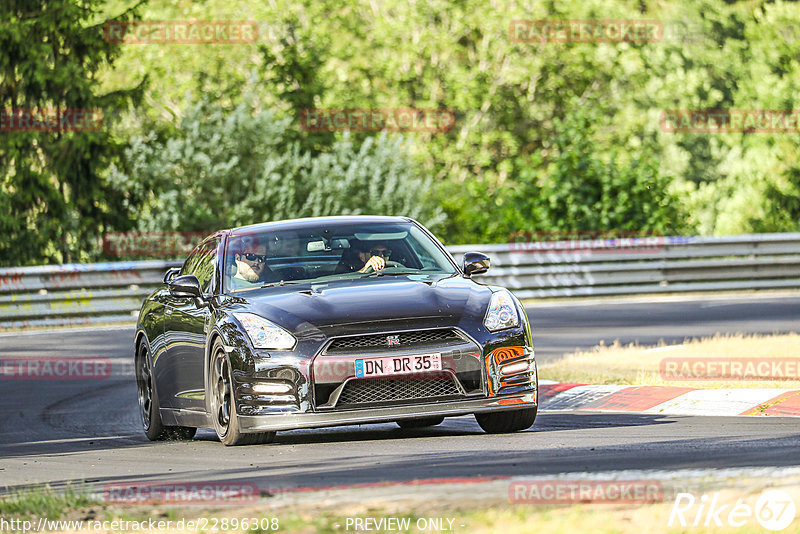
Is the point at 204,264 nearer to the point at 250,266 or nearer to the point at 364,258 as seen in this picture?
the point at 250,266

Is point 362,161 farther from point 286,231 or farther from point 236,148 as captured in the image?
point 286,231

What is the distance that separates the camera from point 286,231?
10375mm

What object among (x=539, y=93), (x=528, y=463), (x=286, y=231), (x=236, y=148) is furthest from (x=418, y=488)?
(x=539, y=93)

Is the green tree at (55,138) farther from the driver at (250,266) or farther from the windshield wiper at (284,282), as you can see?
the windshield wiper at (284,282)

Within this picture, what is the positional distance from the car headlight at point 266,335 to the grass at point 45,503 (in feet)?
7.16

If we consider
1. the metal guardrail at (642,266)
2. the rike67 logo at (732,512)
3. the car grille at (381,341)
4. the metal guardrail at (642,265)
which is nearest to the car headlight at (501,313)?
the car grille at (381,341)

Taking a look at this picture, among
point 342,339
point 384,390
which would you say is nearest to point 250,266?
point 342,339

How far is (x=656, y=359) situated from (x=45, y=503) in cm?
800

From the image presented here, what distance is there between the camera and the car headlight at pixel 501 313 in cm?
905

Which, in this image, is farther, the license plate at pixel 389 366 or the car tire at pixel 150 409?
the car tire at pixel 150 409

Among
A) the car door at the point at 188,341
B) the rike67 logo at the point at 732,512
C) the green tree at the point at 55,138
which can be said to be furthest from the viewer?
the green tree at the point at 55,138

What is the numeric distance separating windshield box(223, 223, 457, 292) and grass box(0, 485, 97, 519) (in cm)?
327

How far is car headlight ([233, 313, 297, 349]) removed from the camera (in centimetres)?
884

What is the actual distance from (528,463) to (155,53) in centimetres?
3925
